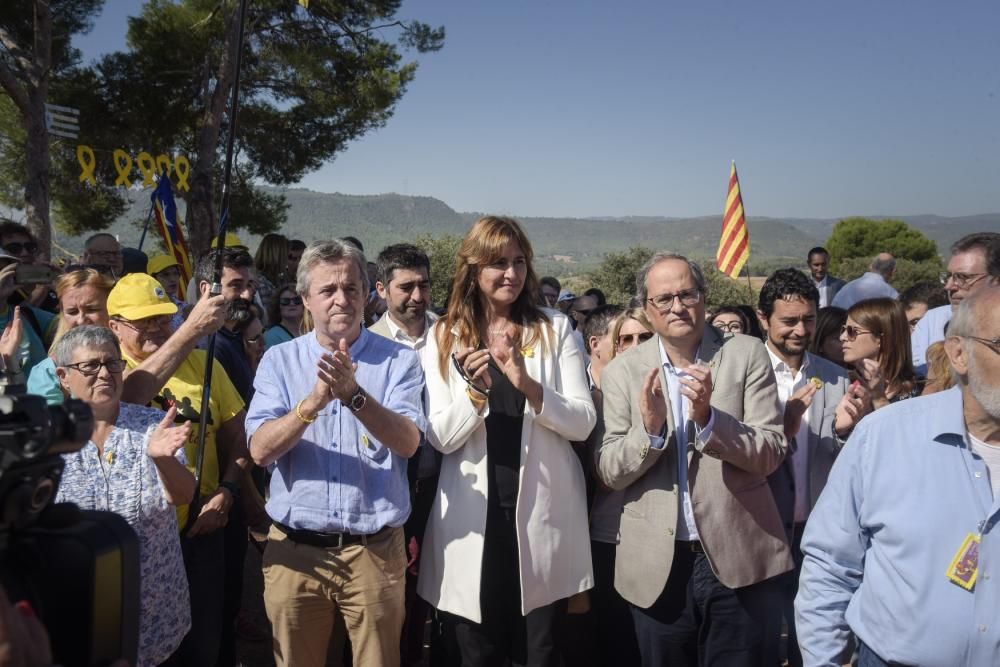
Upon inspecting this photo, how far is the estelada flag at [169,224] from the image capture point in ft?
26.8

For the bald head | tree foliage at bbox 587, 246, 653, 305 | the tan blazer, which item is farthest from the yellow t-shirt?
tree foliage at bbox 587, 246, 653, 305

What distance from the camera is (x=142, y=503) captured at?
2621 mm

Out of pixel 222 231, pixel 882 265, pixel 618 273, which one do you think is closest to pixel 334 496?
pixel 222 231

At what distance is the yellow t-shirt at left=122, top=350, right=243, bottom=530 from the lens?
3219mm

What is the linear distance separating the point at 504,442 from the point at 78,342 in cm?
162

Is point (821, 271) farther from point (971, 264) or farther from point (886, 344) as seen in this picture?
point (886, 344)

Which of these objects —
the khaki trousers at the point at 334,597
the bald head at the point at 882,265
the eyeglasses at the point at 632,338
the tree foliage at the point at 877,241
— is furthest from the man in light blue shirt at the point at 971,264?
the tree foliage at the point at 877,241

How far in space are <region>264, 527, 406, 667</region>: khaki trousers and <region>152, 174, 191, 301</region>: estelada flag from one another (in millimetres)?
5732

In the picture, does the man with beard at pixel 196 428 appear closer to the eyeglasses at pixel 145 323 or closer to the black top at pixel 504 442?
the eyeglasses at pixel 145 323

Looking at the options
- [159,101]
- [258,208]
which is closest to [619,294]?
[258,208]

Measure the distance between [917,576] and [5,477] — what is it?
216 centimetres

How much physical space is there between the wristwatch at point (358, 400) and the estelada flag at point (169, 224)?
5966 millimetres

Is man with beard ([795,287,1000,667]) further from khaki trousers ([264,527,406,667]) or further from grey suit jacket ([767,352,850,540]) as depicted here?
khaki trousers ([264,527,406,667])

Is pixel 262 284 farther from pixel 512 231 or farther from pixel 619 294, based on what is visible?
pixel 619 294
